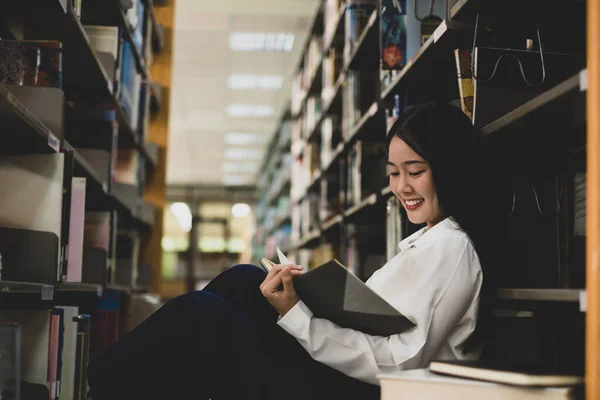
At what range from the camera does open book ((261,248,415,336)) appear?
4.01ft

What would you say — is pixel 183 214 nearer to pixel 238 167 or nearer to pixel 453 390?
pixel 238 167

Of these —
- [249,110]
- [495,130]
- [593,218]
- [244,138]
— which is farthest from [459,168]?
[244,138]

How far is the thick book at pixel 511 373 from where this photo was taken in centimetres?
93

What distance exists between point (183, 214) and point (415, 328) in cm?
1258

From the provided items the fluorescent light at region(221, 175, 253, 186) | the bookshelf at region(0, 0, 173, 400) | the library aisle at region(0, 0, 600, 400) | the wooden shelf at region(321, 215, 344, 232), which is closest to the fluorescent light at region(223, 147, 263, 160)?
the fluorescent light at region(221, 175, 253, 186)

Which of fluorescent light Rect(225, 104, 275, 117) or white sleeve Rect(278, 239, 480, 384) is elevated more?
fluorescent light Rect(225, 104, 275, 117)

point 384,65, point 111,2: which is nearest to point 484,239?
point 384,65

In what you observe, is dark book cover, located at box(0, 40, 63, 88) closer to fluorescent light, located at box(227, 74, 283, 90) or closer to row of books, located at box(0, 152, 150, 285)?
row of books, located at box(0, 152, 150, 285)

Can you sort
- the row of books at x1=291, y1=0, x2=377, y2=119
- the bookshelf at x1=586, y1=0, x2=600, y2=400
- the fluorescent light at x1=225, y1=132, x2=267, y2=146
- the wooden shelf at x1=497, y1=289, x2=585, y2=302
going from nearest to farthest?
the bookshelf at x1=586, y1=0, x2=600, y2=400
the wooden shelf at x1=497, y1=289, x2=585, y2=302
the row of books at x1=291, y1=0, x2=377, y2=119
the fluorescent light at x1=225, y1=132, x2=267, y2=146

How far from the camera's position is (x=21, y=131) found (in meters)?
1.55

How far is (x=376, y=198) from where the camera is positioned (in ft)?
8.30

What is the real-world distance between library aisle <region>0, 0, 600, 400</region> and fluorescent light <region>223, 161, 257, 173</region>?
6800 mm

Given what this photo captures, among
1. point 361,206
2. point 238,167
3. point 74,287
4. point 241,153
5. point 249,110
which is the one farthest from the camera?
point 238,167

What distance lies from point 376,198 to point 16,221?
1.31m
